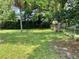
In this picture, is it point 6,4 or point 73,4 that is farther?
point 6,4

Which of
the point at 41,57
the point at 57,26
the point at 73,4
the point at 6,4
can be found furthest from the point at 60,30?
the point at 41,57

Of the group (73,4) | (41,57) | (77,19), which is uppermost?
(73,4)

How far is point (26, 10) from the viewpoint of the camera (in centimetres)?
2831

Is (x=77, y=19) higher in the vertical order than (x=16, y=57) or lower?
higher

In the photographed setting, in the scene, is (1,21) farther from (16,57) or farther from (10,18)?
(16,57)

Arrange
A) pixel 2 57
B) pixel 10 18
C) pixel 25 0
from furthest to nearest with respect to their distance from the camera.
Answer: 1. pixel 10 18
2. pixel 25 0
3. pixel 2 57

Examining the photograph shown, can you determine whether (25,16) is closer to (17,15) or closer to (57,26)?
(17,15)

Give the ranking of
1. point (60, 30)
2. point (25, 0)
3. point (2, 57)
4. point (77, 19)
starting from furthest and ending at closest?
1. point (25, 0)
2. point (60, 30)
3. point (77, 19)
4. point (2, 57)

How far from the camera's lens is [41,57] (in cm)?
884

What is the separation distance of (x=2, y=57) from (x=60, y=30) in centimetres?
1377

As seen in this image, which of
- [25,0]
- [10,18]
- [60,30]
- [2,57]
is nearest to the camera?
[2,57]

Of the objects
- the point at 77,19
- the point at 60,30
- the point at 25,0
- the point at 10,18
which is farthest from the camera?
the point at 10,18

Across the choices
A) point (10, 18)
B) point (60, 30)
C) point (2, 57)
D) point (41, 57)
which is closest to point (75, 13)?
point (41, 57)

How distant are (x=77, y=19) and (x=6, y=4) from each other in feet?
48.1
